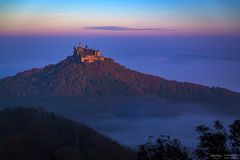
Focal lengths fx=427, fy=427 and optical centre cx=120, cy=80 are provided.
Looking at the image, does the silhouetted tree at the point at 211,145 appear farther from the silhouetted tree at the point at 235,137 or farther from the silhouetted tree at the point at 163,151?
the silhouetted tree at the point at 163,151

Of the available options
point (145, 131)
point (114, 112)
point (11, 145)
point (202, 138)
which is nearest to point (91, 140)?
point (11, 145)

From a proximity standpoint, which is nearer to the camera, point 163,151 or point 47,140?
point 163,151

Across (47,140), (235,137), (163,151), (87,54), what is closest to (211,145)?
(235,137)

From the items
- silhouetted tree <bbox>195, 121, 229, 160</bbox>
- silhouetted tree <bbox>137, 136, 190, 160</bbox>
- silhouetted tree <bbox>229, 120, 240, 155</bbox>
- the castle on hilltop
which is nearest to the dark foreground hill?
silhouetted tree <bbox>137, 136, 190, 160</bbox>

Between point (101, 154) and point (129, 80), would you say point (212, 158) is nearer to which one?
point (101, 154)

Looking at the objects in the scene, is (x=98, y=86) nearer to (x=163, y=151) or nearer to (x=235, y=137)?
(x=163, y=151)

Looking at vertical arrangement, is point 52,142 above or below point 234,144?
below
